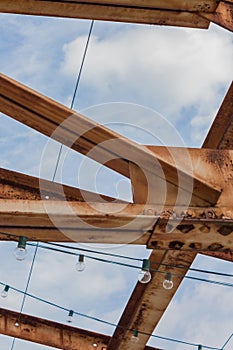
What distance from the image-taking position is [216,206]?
4.21 metres

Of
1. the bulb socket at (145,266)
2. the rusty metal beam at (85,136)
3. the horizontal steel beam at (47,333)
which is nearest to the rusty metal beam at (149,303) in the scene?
the horizontal steel beam at (47,333)

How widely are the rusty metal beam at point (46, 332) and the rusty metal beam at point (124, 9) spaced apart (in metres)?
3.95

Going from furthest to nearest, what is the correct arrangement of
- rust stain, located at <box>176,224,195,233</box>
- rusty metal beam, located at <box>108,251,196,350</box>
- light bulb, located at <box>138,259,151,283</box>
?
rusty metal beam, located at <box>108,251,196,350</box> < light bulb, located at <box>138,259,151,283</box> < rust stain, located at <box>176,224,195,233</box>

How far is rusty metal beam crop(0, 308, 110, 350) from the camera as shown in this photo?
766 centimetres

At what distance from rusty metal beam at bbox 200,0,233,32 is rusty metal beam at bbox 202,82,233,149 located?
0.61 metres

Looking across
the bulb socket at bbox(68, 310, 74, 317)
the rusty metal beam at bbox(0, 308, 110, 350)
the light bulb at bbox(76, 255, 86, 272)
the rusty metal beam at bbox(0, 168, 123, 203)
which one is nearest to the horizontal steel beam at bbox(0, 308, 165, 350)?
the rusty metal beam at bbox(0, 308, 110, 350)

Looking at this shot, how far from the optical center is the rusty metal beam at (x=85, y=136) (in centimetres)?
408

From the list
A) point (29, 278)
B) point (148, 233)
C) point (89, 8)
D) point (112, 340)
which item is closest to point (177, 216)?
point (148, 233)

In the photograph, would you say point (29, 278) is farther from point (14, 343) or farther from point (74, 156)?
point (74, 156)

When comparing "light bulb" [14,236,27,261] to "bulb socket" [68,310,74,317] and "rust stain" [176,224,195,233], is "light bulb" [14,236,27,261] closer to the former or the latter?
"rust stain" [176,224,195,233]

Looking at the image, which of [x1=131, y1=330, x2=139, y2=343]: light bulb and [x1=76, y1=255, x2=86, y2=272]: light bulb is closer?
[x1=76, y1=255, x2=86, y2=272]: light bulb

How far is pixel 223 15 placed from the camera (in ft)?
16.9

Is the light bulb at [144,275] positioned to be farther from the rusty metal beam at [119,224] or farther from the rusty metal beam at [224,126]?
the rusty metal beam at [224,126]

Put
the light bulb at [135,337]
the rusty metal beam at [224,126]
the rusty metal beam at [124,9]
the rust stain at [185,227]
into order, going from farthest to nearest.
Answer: the light bulb at [135,337] → the rusty metal beam at [224,126] → the rusty metal beam at [124,9] → the rust stain at [185,227]
